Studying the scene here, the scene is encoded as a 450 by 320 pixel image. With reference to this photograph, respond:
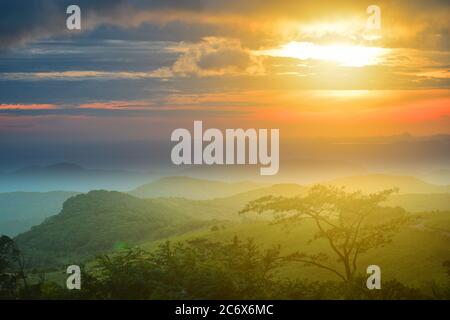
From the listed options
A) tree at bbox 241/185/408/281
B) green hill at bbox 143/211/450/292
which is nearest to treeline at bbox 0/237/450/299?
tree at bbox 241/185/408/281

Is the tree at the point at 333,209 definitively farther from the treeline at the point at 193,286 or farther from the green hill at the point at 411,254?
the green hill at the point at 411,254

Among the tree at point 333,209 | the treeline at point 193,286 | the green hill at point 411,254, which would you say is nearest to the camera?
the treeline at point 193,286

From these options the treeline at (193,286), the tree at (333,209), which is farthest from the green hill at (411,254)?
the treeline at (193,286)

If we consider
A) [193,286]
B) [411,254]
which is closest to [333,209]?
[193,286]

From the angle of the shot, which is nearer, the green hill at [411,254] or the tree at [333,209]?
the tree at [333,209]

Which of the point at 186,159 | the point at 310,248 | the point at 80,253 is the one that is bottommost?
the point at 80,253

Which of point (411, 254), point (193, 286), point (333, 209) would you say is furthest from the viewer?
point (411, 254)

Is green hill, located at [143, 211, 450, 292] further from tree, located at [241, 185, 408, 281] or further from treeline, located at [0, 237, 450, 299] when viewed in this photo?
treeline, located at [0, 237, 450, 299]

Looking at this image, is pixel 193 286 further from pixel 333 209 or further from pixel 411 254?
pixel 411 254

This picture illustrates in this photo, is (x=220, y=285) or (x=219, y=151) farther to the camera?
(x=219, y=151)
